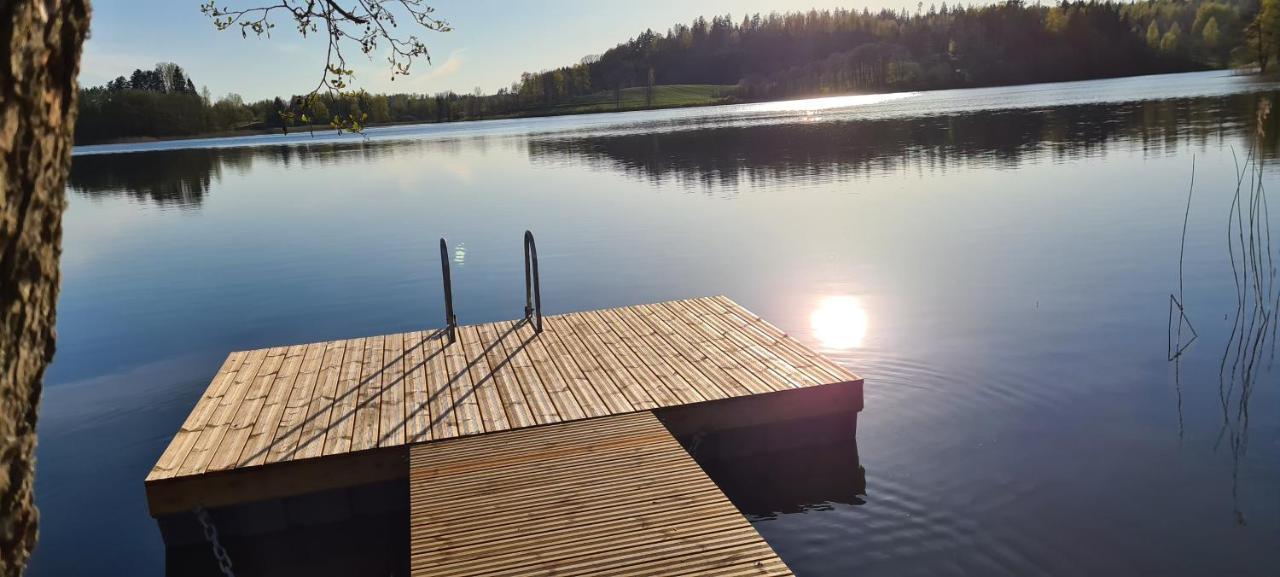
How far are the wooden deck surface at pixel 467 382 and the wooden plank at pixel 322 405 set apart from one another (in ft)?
0.05

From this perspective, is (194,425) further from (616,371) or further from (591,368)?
(616,371)

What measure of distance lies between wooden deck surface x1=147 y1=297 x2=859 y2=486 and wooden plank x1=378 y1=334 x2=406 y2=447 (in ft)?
0.05

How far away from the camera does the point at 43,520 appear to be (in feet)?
29.4

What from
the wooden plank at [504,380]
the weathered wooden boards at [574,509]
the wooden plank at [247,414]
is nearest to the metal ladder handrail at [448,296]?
the wooden plank at [504,380]

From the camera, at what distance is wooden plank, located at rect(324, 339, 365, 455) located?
7.28m

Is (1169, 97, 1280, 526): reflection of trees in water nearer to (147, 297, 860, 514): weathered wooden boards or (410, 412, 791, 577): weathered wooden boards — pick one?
(147, 297, 860, 514): weathered wooden boards

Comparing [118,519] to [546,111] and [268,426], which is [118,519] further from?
[546,111]

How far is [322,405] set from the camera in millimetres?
8266

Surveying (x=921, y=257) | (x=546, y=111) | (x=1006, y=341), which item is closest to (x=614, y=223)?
(x=921, y=257)

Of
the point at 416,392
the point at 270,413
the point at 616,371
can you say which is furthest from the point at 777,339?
the point at 270,413

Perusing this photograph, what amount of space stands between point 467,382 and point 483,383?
17cm

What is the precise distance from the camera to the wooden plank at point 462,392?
25.0 feet

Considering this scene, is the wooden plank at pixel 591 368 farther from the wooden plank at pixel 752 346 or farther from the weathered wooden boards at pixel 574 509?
the wooden plank at pixel 752 346

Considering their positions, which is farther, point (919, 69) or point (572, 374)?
point (919, 69)
